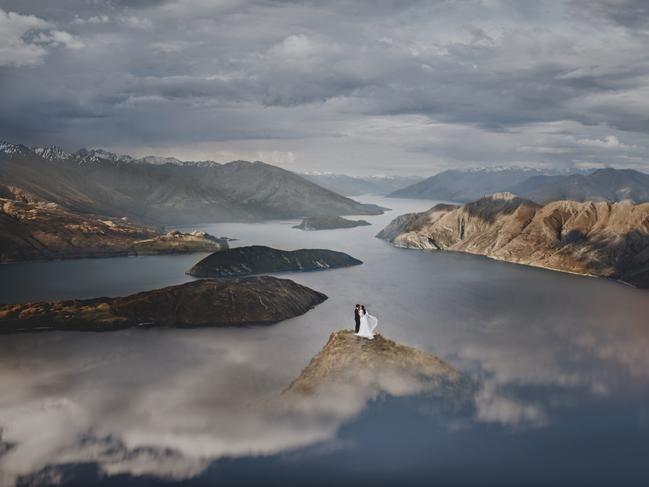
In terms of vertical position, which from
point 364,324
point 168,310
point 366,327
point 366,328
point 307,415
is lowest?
point 168,310

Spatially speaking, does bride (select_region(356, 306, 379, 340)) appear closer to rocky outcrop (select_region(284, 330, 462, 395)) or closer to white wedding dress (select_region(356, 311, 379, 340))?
white wedding dress (select_region(356, 311, 379, 340))

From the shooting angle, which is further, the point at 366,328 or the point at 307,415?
the point at 366,328

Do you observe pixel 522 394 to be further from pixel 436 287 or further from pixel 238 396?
pixel 436 287

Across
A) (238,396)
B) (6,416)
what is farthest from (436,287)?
(6,416)

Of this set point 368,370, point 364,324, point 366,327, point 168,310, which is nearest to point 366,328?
point 366,327

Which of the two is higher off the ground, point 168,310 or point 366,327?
point 366,327

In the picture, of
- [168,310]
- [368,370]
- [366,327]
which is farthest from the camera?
[168,310]

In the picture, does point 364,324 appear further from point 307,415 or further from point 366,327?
point 307,415
